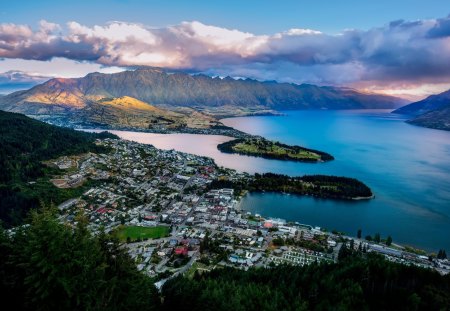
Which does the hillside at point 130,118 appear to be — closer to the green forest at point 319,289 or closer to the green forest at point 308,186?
the green forest at point 308,186

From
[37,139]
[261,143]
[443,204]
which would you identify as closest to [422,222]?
[443,204]

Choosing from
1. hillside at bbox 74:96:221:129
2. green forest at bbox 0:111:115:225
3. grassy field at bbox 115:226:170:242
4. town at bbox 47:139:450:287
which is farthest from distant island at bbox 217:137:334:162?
hillside at bbox 74:96:221:129

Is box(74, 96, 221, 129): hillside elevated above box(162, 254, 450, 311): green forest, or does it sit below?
below

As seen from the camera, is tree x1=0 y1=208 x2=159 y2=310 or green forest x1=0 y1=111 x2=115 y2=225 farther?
green forest x1=0 y1=111 x2=115 y2=225

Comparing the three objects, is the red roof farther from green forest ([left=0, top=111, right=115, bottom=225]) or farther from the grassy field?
green forest ([left=0, top=111, right=115, bottom=225])

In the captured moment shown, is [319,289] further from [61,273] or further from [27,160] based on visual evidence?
[27,160]
